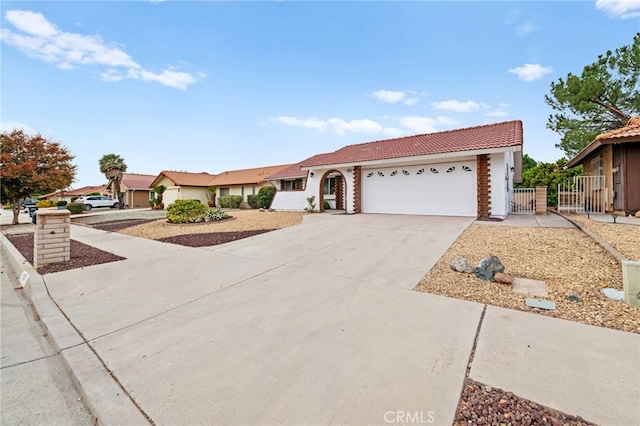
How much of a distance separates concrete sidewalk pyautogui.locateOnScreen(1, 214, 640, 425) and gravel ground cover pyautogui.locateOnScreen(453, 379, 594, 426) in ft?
0.24

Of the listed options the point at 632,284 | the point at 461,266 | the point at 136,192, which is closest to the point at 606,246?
the point at 632,284

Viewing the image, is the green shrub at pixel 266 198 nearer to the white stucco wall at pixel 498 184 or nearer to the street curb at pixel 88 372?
the white stucco wall at pixel 498 184

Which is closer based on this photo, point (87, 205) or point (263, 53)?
point (263, 53)

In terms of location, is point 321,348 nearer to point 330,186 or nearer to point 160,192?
point 330,186

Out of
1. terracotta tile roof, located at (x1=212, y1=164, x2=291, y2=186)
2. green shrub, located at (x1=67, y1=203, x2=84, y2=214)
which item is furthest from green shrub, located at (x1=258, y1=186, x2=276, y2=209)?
green shrub, located at (x1=67, y1=203, x2=84, y2=214)

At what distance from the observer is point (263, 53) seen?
560 inches

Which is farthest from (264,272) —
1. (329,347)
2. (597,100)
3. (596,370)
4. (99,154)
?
(99,154)

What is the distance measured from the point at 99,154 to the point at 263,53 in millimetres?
39520

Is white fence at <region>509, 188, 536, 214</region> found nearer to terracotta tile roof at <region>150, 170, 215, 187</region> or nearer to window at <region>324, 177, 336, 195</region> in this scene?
window at <region>324, 177, 336, 195</region>

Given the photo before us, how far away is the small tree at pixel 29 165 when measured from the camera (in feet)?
51.5

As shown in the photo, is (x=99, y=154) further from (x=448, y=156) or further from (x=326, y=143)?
(x=448, y=156)

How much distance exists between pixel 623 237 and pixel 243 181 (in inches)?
1052

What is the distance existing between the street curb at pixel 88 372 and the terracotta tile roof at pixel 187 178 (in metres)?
27.7

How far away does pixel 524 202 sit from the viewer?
1488cm
